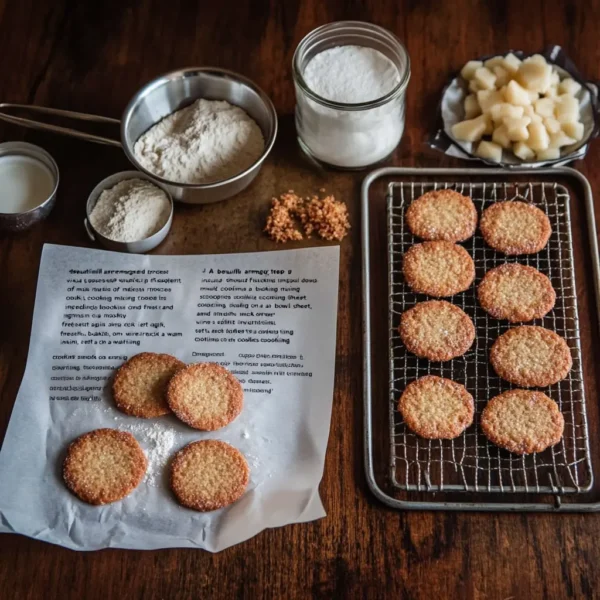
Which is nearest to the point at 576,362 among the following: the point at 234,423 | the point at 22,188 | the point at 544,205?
the point at 544,205

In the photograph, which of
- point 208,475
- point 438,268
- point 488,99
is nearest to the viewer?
point 208,475

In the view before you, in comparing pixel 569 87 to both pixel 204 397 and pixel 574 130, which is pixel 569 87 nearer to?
pixel 574 130

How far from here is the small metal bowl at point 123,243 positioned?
3.59ft

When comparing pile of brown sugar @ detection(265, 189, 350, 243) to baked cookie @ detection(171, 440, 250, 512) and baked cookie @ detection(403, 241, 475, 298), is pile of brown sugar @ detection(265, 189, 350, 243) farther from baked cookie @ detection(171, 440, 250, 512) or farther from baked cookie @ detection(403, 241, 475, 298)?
baked cookie @ detection(171, 440, 250, 512)

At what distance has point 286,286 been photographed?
109cm

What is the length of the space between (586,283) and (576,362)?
0.14 metres

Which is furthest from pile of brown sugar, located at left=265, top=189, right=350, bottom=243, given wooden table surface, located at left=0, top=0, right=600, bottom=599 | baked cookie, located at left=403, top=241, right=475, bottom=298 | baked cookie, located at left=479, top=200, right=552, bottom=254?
baked cookie, located at left=479, top=200, right=552, bottom=254

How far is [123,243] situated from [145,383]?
0.23 m

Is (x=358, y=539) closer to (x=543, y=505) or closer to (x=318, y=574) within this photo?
(x=318, y=574)

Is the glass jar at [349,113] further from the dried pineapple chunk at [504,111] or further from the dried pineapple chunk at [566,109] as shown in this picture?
the dried pineapple chunk at [566,109]

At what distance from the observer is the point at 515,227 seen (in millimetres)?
1092

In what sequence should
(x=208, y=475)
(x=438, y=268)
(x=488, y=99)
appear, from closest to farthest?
(x=208, y=475) < (x=438, y=268) < (x=488, y=99)

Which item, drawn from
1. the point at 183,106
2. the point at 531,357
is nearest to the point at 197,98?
the point at 183,106

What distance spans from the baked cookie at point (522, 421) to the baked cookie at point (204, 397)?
36cm
